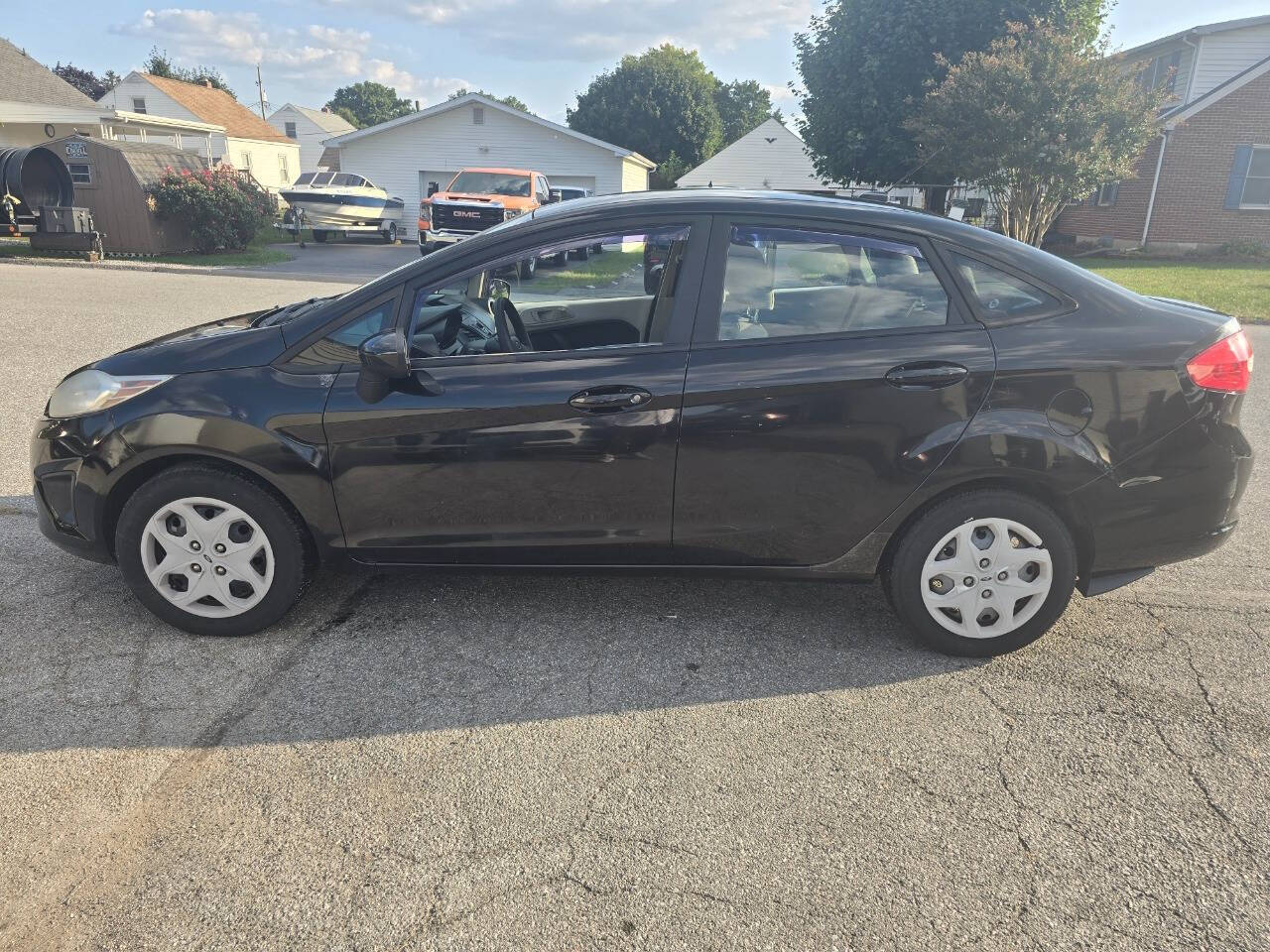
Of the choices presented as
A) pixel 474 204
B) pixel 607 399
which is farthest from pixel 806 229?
pixel 474 204

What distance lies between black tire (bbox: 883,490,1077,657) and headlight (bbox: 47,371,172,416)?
2864 millimetres

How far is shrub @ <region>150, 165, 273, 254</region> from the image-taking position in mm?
18922

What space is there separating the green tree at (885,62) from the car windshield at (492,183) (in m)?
10.3

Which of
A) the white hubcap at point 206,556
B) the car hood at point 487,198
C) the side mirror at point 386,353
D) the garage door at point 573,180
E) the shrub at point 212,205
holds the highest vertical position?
the garage door at point 573,180

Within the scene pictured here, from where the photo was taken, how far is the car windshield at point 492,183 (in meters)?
21.4

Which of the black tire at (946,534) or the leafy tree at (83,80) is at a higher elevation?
the leafy tree at (83,80)

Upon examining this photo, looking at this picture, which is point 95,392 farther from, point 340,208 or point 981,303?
point 340,208

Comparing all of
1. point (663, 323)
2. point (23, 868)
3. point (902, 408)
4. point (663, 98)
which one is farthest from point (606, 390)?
point (663, 98)

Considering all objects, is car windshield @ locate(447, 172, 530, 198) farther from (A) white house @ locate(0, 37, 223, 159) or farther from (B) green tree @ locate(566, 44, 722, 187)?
(B) green tree @ locate(566, 44, 722, 187)

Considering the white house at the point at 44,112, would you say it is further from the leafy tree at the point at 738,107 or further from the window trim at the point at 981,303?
the leafy tree at the point at 738,107

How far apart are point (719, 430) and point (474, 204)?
56.0ft

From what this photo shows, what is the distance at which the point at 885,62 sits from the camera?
82.0ft

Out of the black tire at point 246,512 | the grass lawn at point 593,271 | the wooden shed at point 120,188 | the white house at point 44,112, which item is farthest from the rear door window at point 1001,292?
the white house at point 44,112


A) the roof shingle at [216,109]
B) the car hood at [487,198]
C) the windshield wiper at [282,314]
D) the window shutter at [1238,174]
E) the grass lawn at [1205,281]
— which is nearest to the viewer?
the windshield wiper at [282,314]
